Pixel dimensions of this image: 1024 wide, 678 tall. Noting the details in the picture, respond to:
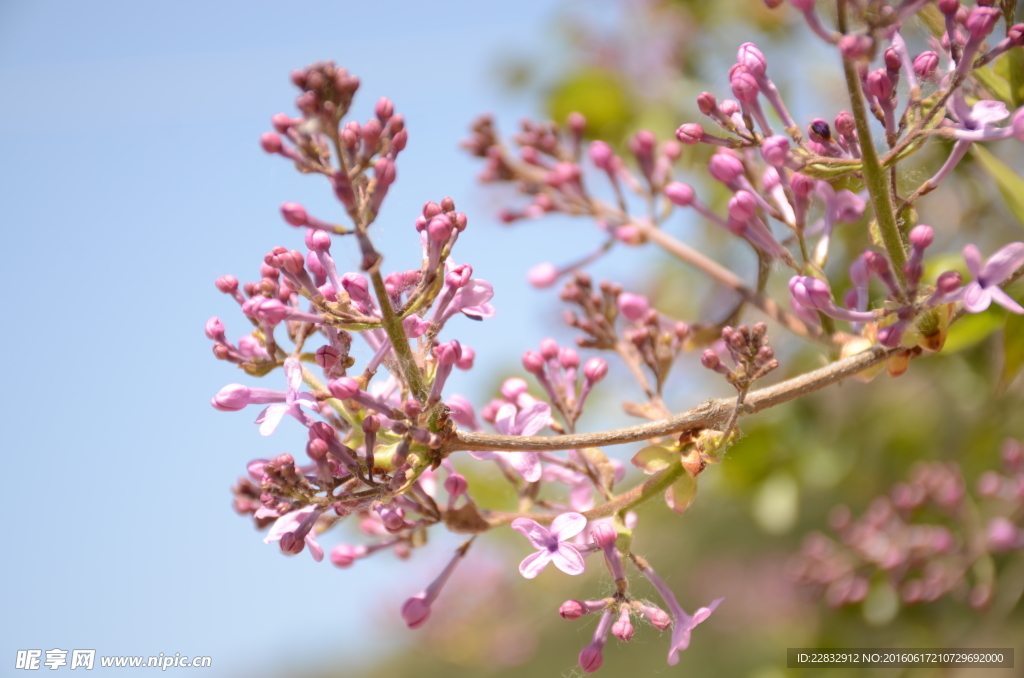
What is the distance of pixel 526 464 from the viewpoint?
166cm

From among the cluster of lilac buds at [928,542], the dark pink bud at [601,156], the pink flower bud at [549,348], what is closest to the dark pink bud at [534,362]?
the pink flower bud at [549,348]

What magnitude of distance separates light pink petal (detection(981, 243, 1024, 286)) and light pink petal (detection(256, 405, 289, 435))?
135 cm

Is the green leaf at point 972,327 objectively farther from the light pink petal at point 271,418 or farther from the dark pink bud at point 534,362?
the light pink petal at point 271,418

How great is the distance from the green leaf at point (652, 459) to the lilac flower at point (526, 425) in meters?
0.22

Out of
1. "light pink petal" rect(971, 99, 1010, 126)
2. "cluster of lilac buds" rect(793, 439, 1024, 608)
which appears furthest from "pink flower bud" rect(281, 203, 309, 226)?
"cluster of lilac buds" rect(793, 439, 1024, 608)

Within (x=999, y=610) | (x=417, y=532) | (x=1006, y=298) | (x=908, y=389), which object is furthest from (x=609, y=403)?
(x=1006, y=298)

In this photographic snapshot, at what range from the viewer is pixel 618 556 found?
64.2 inches

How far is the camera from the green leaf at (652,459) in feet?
5.42

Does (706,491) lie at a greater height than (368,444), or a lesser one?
greater

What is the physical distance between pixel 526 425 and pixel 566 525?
22 centimetres

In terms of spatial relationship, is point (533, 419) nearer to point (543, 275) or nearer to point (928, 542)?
point (543, 275)

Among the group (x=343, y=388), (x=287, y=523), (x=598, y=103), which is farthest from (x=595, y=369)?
(x=598, y=103)

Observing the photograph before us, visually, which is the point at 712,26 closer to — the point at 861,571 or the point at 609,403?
the point at 609,403

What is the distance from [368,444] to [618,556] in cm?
59
